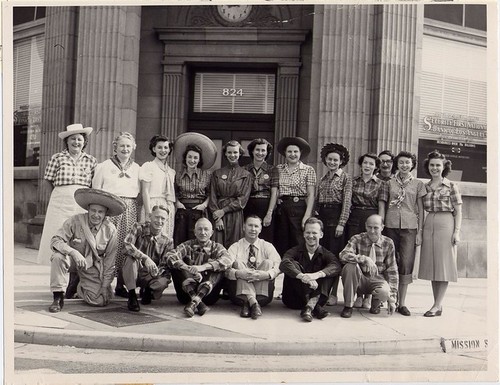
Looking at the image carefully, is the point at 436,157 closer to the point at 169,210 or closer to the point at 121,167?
the point at 169,210

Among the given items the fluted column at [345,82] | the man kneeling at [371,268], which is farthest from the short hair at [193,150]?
the fluted column at [345,82]

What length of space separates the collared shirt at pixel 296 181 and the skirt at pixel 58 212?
225 centimetres

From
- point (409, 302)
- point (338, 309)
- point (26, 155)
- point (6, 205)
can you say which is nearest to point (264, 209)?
point (338, 309)

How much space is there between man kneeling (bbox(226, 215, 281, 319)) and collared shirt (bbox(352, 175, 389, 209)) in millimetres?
1121

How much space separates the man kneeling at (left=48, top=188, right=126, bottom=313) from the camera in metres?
5.95

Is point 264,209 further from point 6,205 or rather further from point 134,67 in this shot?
point 134,67

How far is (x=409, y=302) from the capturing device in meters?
6.88

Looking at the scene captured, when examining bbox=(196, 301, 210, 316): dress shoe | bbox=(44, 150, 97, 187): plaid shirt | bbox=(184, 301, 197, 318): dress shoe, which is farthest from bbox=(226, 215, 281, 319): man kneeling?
bbox=(44, 150, 97, 187): plaid shirt

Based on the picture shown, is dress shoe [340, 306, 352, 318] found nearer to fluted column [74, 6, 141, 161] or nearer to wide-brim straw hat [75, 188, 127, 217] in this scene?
wide-brim straw hat [75, 188, 127, 217]

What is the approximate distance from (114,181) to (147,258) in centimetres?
99

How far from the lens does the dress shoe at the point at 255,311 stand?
589 cm

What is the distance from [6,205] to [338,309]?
3.50 metres

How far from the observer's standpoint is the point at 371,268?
616 centimetres

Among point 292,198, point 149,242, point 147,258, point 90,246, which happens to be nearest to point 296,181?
point 292,198
